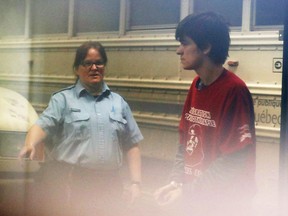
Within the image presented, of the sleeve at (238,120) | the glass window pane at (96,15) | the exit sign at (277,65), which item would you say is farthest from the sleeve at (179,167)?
the glass window pane at (96,15)

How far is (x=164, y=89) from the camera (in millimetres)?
2064

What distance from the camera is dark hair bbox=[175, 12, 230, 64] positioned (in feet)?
5.08

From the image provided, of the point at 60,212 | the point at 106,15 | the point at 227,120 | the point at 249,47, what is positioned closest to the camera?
the point at 227,120

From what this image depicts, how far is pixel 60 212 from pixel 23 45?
0.72 metres

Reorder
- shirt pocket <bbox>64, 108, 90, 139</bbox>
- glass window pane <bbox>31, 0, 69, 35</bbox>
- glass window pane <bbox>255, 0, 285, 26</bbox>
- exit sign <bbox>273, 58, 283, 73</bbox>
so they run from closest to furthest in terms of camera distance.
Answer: glass window pane <bbox>255, 0, 285, 26</bbox>
exit sign <bbox>273, 58, 283, 73</bbox>
shirt pocket <bbox>64, 108, 90, 139</bbox>
glass window pane <bbox>31, 0, 69, 35</bbox>

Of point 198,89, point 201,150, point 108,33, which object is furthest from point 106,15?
point 201,150

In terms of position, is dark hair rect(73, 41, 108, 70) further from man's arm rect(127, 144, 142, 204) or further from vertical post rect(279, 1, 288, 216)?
vertical post rect(279, 1, 288, 216)

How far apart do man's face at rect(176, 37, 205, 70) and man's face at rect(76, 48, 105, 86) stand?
437 mm

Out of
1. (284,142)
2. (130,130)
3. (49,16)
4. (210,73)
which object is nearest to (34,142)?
(130,130)

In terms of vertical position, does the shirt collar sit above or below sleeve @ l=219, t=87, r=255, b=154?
above

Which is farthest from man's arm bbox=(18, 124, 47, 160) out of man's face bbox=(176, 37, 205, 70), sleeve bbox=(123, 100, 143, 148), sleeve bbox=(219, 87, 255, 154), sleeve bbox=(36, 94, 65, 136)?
sleeve bbox=(219, 87, 255, 154)

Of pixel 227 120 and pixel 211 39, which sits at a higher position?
pixel 211 39

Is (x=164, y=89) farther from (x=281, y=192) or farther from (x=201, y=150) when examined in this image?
(x=281, y=192)

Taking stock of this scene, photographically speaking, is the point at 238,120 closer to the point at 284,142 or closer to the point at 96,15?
the point at 284,142
